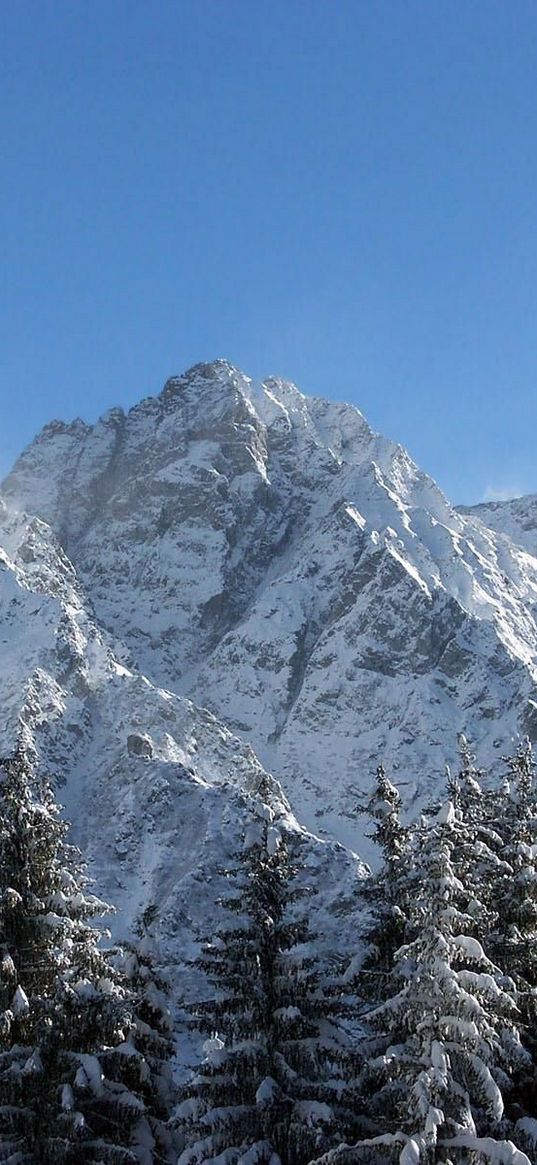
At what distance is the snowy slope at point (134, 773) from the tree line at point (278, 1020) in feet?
268

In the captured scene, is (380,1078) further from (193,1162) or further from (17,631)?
(17,631)

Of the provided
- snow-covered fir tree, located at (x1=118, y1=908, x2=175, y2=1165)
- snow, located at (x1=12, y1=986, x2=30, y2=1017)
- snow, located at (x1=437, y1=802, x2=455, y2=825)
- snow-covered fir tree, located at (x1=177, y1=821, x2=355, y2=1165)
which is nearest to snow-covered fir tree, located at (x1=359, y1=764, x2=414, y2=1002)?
snow-covered fir tree, located at (x1=177, y1=821, x2=355, y2=1165)

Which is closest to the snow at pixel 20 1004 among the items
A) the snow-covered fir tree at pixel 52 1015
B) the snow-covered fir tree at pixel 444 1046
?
the snow-covered fir tree at pixel 52 1015

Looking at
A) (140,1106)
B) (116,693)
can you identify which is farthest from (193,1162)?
(116,693)

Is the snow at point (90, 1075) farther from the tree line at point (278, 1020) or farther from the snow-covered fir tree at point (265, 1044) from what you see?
the snow-covered fir tree at point (265, 1044)

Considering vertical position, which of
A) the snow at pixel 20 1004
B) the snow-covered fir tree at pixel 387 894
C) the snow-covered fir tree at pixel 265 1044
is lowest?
the snow at pixel 20 1004

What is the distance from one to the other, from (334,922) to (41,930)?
10132 cm

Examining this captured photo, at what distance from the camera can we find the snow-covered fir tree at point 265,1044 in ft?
77.6

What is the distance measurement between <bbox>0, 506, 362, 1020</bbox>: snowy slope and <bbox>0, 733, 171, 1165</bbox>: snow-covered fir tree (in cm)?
8238

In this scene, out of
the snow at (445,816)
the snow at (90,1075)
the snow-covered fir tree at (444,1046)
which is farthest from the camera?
the snow at (90,1075)

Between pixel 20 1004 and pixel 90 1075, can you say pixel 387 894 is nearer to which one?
pixel 90 1075

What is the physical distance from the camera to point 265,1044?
80.4ft

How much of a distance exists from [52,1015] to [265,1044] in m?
4.62

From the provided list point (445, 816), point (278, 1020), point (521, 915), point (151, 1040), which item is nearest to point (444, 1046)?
point (445, 816)
